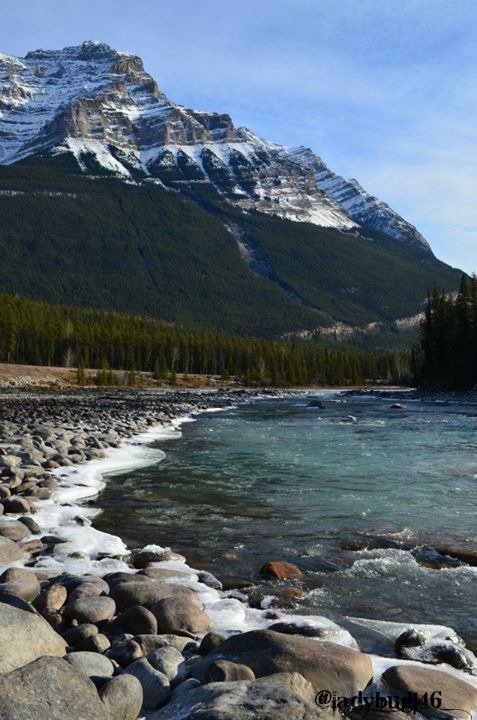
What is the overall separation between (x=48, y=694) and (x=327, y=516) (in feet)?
28.3

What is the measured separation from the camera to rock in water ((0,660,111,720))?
3.92 m

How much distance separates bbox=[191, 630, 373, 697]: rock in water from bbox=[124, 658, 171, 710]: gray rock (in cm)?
32

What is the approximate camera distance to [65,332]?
114m

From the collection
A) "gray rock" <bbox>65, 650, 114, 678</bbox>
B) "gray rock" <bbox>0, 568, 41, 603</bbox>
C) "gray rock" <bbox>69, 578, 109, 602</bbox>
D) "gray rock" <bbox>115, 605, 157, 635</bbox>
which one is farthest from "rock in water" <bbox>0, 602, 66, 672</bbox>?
"gray rock" <bbox>0, 568, 41, 603</bbox>

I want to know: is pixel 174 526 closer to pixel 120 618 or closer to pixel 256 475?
pixel 120 618

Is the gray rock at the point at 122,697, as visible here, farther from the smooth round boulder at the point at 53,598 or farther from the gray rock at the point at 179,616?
the smooth round boulder at the point at 53,598

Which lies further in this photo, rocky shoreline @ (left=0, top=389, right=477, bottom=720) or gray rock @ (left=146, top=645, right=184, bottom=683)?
gray rock @ (left=146, top=645, right=184, bottom=683)

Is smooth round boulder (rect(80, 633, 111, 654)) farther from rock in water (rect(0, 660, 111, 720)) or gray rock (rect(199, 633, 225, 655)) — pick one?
rock in water (rect(0, 660, 111, 720))

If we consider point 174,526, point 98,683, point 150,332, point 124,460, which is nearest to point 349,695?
point 98,683

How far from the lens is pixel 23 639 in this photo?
500 centimetres

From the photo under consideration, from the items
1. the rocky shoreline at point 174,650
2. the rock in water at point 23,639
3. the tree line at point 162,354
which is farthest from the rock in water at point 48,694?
the tree line at point 162,354

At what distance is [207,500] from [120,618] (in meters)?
7.16

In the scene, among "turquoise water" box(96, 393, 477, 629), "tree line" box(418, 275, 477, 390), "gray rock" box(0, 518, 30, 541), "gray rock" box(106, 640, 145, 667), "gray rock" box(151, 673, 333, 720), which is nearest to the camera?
"gray rock" box(151, 673, 333, 720)

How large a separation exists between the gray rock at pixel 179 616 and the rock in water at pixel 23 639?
1338mm
